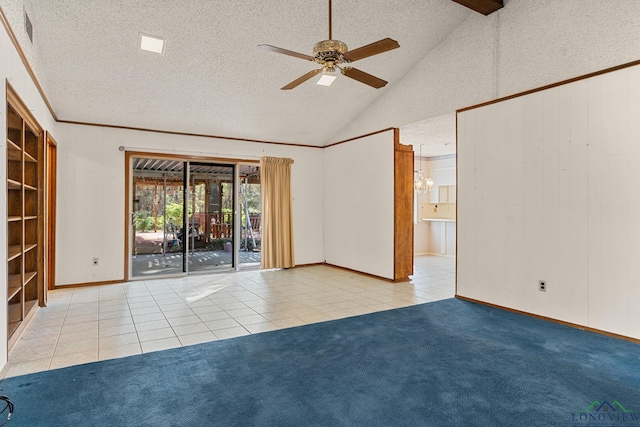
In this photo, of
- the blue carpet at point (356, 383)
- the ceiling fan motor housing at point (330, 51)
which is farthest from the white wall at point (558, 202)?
the ceiling fan motor housing at point (330, 51)

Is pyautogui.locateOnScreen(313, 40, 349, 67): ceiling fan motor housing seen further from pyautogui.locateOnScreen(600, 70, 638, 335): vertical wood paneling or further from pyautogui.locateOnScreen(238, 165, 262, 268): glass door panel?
pyautogui.locateOnScreen(238, 165, 262, 268): glass door panel

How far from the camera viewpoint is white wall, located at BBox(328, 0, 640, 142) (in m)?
3.35

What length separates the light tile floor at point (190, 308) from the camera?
3.13m

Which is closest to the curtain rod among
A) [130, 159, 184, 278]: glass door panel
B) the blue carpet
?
[130, 159, 184, 278]: glass door panel

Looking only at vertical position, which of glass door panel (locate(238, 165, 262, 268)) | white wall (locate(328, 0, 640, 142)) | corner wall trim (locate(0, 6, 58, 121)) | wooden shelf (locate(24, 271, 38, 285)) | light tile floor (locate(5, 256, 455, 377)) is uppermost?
white wall (locate(328, 0, 640, 142))

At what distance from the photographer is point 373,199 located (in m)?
6.29

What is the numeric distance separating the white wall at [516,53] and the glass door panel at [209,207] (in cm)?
360

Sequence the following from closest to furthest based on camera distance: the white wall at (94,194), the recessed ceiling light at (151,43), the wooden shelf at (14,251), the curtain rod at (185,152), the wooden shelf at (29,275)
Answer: the wooden shelf at (14,251) → the wooden shelf at (29,275) → the recessed ceiling light at (151,43) → the white wall at (94,194) → the curtain rod at (185,152)

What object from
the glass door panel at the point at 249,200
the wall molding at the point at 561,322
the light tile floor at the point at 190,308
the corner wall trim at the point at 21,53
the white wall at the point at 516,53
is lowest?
the light tile floor at the point at 190,308

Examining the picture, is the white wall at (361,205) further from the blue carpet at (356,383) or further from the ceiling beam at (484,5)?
the blue carpet at (356,383)

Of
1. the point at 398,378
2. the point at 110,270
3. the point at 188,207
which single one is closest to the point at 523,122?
the point at 398,378

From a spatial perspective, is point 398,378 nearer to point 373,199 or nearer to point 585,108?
point 585,108

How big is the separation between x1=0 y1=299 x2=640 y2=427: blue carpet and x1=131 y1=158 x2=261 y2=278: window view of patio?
403 centimetres

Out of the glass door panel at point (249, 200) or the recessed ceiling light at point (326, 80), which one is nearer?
the recessed ceiling light at point (326, 80)
